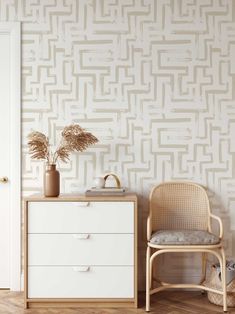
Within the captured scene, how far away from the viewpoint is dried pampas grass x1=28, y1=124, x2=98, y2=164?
3141mm

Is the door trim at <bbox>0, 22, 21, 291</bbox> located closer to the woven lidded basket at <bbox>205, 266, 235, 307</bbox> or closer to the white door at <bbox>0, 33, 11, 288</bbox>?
the white door at <bbox>0, 33, 11, 288</bbox>

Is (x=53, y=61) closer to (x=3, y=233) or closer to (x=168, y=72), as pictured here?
(x=168, y=72)

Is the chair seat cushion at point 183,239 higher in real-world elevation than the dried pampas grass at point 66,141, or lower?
lower

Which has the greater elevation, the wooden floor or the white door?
the white door

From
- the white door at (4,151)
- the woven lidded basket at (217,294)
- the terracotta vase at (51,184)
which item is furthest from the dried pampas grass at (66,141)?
the woven lidded basket at (217,294)

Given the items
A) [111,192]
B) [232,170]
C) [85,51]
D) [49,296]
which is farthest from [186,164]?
[49,296]

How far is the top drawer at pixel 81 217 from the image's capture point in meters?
3.00

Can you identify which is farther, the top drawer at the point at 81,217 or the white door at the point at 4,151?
the white door at the point at 4,151

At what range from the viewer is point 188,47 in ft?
11.3

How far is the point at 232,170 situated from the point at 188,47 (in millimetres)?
1008

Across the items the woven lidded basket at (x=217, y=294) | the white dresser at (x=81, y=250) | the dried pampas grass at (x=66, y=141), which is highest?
the dried pampas grass at (x=66, y=141)

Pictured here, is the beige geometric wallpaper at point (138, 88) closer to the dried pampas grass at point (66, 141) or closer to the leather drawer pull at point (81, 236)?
the dried pampas grass at point (66, 141)

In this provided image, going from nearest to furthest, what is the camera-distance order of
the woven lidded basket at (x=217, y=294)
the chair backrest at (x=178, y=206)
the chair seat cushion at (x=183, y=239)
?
the chair seat cushion at (x=183, y=239) → the woven lidded basket at (x=217, y=294) → the chair backrest at (x=178, y=206)

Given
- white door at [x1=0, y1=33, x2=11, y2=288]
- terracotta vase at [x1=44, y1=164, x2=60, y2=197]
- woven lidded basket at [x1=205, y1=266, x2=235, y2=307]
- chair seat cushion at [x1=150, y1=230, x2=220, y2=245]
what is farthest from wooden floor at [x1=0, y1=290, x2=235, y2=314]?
terracotta vase at [x1=44, y1=164, x2=60, y2=197]
